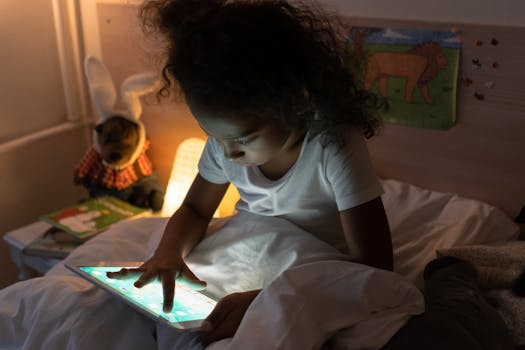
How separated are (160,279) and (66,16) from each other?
1.10m

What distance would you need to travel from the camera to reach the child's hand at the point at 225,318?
74 centimetres

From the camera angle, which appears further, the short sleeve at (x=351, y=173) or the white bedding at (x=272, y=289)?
the short sleeve at (x=351, y=173)

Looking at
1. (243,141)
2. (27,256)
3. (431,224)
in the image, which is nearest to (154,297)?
(243,141)

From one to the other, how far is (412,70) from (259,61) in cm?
56

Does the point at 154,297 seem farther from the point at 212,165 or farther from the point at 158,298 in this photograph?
the point at 212,165

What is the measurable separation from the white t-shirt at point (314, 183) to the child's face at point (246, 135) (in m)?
0.08

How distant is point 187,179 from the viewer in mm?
1441

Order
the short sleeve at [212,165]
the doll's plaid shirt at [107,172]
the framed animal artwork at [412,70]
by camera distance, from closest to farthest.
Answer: the short sleeve at [212,165] < the framed animal artwork at [412,70] < the doll's plaid shirt at [107,172]

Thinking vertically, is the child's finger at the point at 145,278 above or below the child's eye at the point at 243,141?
below

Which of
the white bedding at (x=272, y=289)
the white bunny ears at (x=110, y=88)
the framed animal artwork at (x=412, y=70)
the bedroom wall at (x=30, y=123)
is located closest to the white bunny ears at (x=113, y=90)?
the white bunny ears at (x=110, y=88)

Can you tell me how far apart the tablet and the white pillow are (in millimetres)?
396

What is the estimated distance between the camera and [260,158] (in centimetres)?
84

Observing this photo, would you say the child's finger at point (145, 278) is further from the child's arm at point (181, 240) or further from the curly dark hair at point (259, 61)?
the curly dark hair at point (259, 61)

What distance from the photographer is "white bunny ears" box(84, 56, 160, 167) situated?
1.45 meters
